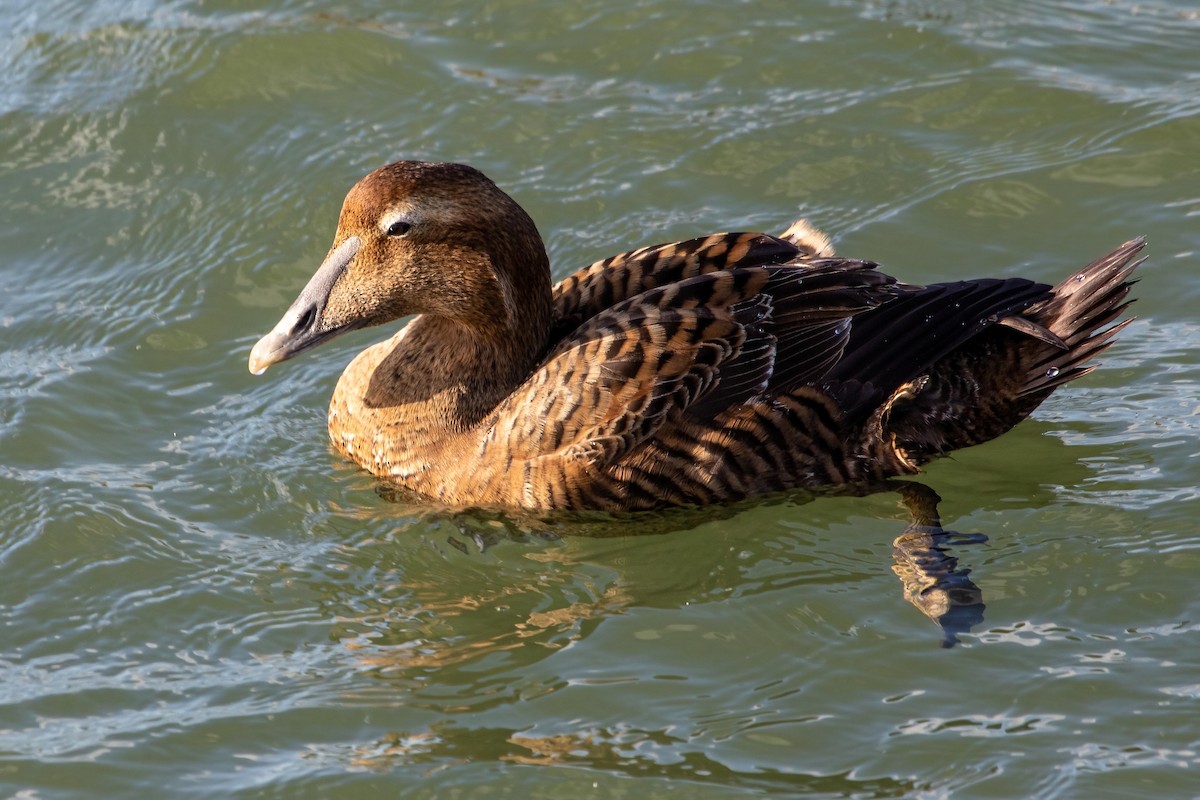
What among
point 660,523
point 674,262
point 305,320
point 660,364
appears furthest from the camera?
point 674,262

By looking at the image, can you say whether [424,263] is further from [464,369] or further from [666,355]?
[666,355]

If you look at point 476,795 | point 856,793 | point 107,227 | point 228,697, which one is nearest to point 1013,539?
point 856,793

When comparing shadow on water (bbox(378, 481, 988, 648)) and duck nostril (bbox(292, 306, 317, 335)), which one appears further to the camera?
duck nostril (bbox(292, 306, 317, 335))

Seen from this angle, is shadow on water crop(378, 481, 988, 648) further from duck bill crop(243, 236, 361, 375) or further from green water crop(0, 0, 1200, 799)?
duck bill crop(243, 236, 361, 375)

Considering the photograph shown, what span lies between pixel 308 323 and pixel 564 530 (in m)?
1.40

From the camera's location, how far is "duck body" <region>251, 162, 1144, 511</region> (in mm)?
6695

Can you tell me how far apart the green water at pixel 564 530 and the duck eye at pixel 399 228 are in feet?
3.74

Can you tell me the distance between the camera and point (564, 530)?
22.3 ft

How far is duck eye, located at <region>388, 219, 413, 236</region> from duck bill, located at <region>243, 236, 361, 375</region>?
162 millimetres

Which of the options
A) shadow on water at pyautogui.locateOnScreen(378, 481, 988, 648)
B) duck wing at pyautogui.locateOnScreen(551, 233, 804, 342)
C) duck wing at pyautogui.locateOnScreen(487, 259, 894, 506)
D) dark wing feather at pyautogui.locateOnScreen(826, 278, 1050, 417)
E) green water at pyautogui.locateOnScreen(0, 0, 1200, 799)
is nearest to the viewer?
green water at pyautogui.locateOnScreen(0, 0, 1200, 799)

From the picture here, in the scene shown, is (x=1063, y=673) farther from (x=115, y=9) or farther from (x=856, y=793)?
(x=115, y=9)

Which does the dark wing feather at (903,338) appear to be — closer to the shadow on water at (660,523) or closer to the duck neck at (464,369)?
the shadow on water at (660,523)

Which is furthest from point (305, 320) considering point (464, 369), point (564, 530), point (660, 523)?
point (660, 523)

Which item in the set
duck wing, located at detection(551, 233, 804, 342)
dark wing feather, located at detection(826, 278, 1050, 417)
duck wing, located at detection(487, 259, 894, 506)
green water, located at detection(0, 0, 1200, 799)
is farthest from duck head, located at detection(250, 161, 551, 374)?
dark wing feather, located at detection(826, 278, 1050, 417)
